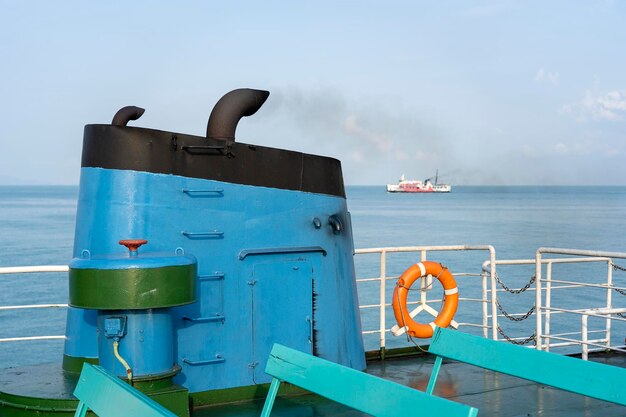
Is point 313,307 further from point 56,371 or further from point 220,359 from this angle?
point 56,371

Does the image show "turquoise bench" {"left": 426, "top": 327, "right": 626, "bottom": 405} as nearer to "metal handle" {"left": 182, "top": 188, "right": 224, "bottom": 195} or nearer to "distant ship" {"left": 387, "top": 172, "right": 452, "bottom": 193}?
"metal handle" {"left": 182, "top": 188, "right": 224, "bottom": 195}

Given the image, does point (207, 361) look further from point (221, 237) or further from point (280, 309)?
point (221, 237)

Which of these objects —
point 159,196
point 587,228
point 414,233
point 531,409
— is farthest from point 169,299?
point 587,228

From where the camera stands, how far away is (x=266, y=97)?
252 inches

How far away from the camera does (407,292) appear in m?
8.56

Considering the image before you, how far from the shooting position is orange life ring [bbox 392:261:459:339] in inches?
330

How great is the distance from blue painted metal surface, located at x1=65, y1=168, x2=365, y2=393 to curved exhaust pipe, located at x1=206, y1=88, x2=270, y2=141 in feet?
1.36

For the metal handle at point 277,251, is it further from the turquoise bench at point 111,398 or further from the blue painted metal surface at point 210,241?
the turquoise bench at point 111,398

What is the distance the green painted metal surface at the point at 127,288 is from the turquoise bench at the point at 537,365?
170 cm

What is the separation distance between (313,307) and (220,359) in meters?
0.90

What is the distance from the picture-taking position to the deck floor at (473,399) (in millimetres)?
5961

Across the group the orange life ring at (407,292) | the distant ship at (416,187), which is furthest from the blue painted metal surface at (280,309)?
the distant ship at (416,187)

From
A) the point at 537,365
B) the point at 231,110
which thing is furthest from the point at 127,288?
the point at 537,365

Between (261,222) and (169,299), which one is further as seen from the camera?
(261,222)
